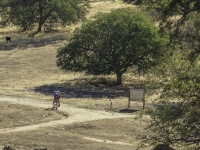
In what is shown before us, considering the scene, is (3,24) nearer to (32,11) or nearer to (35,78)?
(32,11)

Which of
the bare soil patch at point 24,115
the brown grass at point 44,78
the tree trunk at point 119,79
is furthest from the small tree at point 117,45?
the bare soil patch at point 24,115

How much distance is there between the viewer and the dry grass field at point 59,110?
29406mm

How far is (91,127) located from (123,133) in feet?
6.83

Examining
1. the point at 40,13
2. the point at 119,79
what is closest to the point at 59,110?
the point at 119,79

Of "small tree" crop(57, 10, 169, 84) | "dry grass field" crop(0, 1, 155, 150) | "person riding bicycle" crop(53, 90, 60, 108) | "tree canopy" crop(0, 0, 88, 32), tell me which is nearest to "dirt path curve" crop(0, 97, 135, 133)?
"dry grass field" crop(0, 1, 155, 150)

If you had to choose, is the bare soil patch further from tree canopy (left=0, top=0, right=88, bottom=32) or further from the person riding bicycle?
tree canopy (left=0, top=0, right=88, bottom=32)

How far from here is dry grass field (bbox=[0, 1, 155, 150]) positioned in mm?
29406

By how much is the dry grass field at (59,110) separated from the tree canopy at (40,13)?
34.5 ft

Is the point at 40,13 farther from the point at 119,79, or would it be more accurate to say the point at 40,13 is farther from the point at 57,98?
the point at 57,98

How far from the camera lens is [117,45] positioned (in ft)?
149

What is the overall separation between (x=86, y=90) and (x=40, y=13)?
3021cm

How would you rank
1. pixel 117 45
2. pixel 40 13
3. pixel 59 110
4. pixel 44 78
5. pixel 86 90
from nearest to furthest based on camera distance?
pixel 59 110
pixel 86 90
pixel 117 45
pixel 44 78
pixel 40 13

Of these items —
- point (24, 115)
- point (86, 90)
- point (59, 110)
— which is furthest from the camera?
point (86, 90)

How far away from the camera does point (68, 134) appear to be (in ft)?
A: 101
